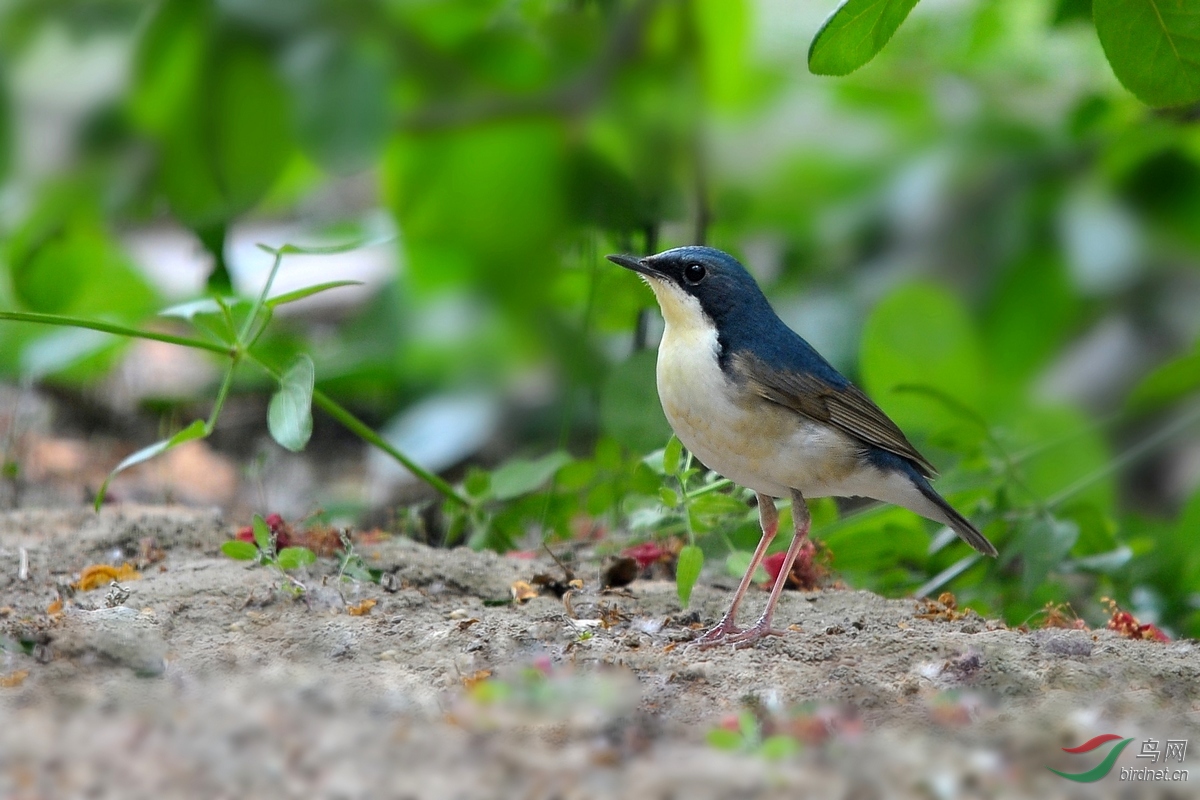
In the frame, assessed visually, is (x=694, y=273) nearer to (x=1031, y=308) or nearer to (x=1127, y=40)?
(x=1127, y=40)

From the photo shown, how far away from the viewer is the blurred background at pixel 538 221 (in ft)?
19.3

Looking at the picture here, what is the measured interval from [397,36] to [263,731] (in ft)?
18.2

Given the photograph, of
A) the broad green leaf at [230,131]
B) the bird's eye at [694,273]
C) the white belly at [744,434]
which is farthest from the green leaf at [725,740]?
the broad green leaf at [230,131]

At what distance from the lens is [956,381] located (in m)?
5.34

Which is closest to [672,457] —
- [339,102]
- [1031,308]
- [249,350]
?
[249,350]

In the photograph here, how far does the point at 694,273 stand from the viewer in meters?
4.02

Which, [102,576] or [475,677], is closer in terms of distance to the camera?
[475,677]

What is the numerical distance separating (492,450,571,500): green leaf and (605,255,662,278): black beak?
975mm

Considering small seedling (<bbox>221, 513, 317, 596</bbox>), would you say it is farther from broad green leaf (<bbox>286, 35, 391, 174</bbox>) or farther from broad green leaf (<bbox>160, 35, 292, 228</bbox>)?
broad green leaf (<bbox>160, 35, 292, 228</bbox>)

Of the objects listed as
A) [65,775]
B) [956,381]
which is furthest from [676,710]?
[956,381]

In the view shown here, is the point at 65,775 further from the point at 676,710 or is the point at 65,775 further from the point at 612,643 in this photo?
the point at 612,643

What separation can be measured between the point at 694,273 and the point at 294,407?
1.35 metres

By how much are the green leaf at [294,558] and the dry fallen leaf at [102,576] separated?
0.54 m

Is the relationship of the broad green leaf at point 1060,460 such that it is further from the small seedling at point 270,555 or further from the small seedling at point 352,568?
the small seedling at point 270,555
